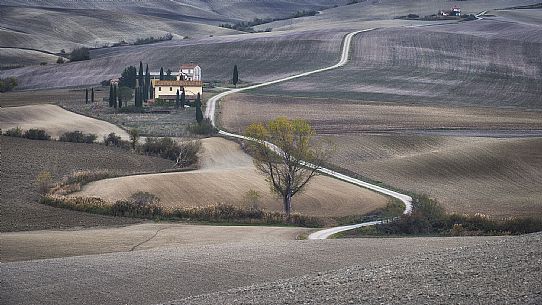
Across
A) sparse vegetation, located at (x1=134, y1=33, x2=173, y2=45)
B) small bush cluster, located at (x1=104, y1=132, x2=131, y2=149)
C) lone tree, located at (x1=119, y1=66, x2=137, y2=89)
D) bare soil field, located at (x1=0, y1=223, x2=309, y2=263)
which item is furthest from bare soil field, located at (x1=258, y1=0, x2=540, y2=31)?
bare soil field, located at (x1=0, y1=223, x2=309, y2=263)

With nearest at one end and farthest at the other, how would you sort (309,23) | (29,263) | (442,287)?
(442,287), (29,263), (309,23)

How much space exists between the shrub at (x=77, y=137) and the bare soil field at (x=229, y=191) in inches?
519

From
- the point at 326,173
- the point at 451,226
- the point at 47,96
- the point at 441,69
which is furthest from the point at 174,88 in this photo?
the point at 451,226

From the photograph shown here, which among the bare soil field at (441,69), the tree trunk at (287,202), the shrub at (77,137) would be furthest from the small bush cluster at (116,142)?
the bare soil field at (441,69)

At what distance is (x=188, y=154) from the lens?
5609 centimetres

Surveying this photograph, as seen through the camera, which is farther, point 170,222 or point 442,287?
point 170,222

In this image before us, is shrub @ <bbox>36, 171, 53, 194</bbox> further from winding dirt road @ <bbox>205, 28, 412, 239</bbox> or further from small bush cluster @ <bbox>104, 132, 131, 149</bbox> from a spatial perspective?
small bush cluster @ <bbox>104, 132, 131, 149</bbox>

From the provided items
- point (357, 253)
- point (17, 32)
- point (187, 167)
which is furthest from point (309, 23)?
point (357, 253)

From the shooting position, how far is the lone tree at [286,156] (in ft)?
145

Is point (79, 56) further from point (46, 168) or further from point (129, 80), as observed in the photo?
point (46, 168)

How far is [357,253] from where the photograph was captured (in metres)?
26.6

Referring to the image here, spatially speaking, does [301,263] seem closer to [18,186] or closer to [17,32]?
[18,186]

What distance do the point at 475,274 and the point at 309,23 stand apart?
493 feet

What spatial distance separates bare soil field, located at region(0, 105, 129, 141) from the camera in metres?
66.1
